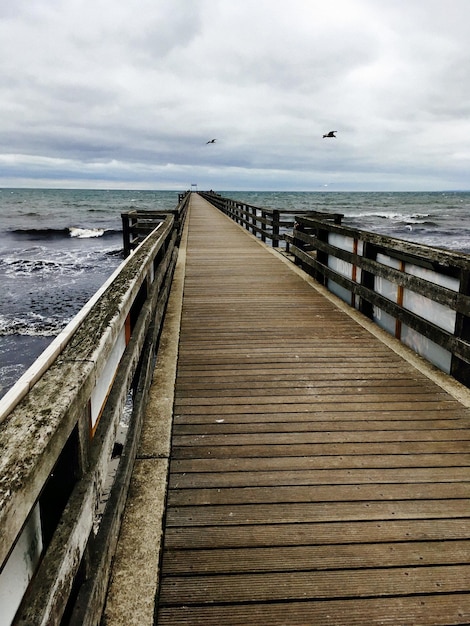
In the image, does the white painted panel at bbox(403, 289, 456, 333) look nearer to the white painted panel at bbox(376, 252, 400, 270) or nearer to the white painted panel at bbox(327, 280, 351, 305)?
the white painted panel at bbox(376, 252, 400, 270)

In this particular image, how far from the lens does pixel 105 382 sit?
2270mm

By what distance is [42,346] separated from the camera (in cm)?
1041

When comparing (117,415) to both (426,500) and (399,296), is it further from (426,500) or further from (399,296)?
(399,296)

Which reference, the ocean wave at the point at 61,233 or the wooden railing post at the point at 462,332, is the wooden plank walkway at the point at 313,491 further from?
the ocean wave at the point at 61,233

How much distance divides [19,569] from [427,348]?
3955mm

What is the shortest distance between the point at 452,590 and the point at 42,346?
388 inches

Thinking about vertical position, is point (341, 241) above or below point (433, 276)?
above

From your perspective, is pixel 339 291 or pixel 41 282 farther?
pixel 41 282

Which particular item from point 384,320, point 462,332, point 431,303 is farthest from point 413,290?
point 384,320

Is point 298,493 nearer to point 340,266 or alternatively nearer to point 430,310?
point 430,310

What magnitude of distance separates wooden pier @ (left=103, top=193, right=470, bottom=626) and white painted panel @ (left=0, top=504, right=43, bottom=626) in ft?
2.16

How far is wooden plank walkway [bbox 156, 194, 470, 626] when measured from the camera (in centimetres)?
187

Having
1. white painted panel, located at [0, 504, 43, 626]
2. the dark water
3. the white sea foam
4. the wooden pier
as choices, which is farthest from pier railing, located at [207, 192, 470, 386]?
the white sea foam

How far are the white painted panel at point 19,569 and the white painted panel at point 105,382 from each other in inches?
22.2
